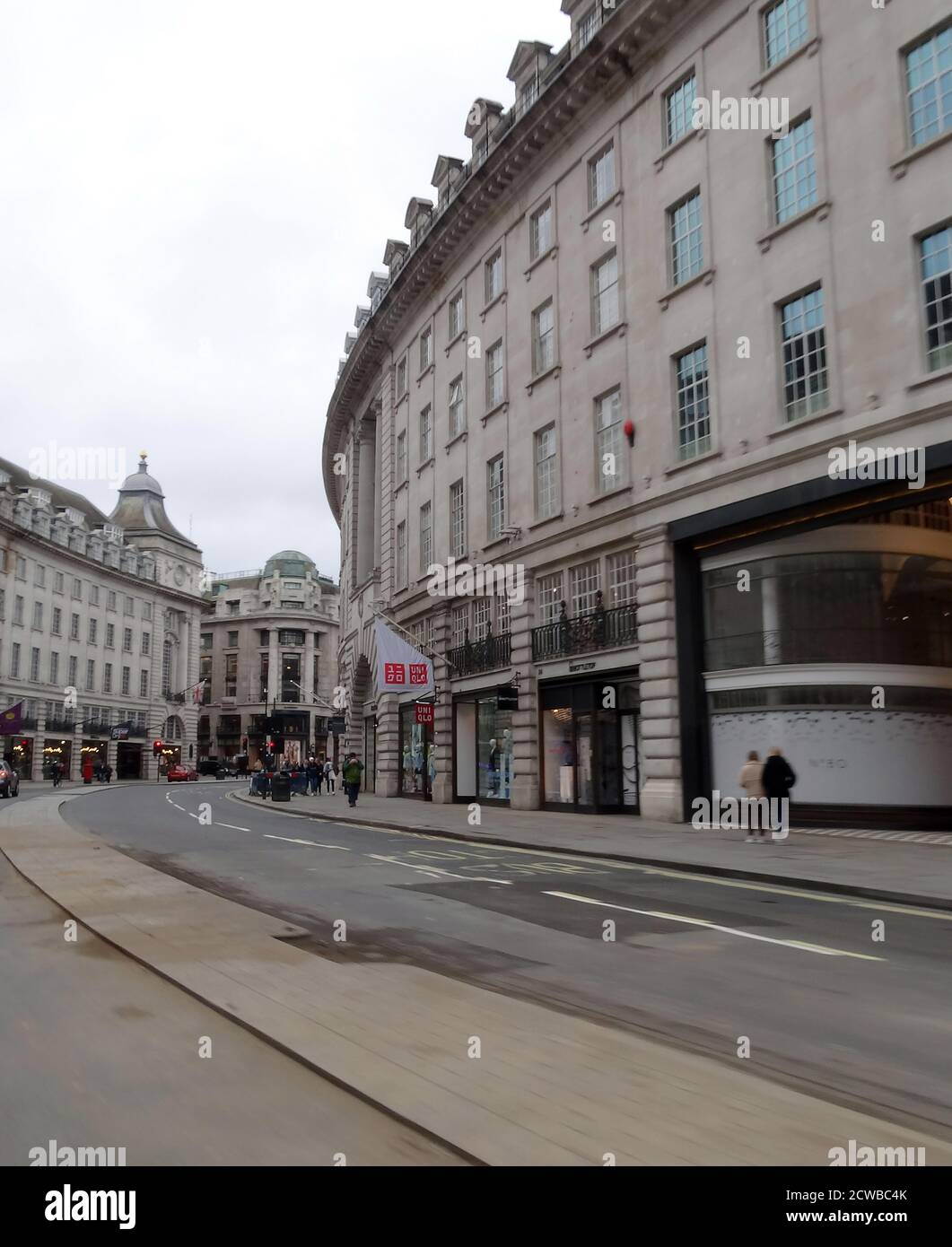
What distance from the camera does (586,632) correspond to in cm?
2628

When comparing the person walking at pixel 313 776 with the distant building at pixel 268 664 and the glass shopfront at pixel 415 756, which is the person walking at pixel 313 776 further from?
the distant building at pixel 268 664

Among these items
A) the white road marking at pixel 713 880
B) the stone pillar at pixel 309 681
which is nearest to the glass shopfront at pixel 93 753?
the stone pillar at pixel 309 681

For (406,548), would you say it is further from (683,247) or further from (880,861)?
(880,861)

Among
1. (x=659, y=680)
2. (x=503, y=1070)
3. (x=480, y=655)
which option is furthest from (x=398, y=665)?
(x=503, y=1070)

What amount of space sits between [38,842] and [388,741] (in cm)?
2303

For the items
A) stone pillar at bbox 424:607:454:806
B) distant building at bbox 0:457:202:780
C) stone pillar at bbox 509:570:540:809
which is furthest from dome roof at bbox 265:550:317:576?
stone pillar at bbox 509:570:540:809

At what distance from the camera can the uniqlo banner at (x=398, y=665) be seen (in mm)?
31234

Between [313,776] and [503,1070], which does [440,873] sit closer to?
[503,1070]

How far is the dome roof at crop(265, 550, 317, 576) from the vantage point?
132m

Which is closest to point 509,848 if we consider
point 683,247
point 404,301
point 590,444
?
point 590,444

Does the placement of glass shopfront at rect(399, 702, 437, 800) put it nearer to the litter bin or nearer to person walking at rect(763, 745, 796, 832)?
the litter bin

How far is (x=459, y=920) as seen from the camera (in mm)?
9672

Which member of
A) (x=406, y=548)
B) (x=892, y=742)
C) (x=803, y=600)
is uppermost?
(x=406, y=548)
